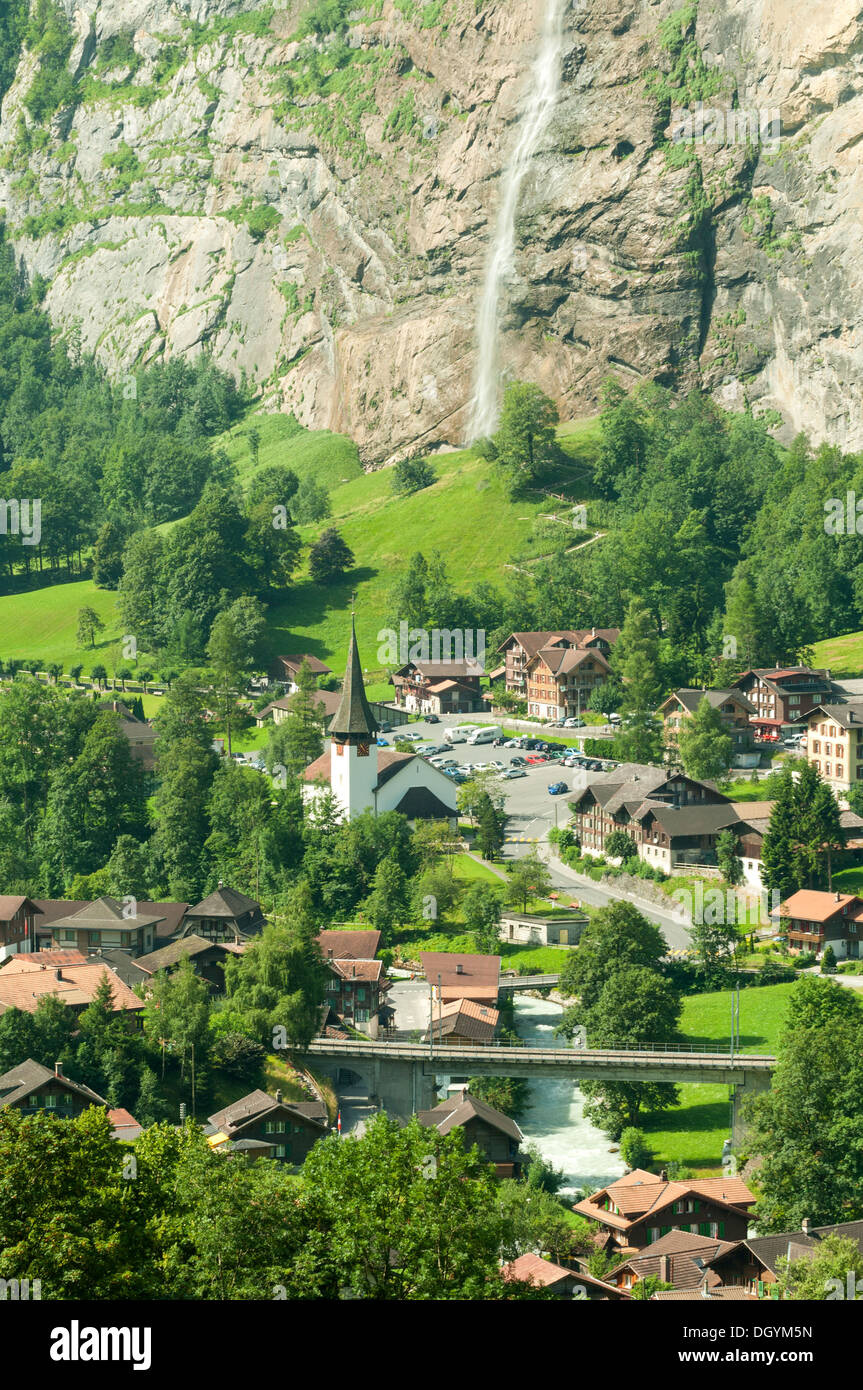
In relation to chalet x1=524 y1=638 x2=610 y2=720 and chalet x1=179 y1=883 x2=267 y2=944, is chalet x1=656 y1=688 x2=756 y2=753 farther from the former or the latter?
chalet x1=179 y1=883 x2=267 y2=944

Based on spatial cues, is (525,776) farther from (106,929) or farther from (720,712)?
(106,929)

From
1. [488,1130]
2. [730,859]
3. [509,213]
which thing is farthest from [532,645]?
[509,213]

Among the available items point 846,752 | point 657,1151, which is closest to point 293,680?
point 846,752

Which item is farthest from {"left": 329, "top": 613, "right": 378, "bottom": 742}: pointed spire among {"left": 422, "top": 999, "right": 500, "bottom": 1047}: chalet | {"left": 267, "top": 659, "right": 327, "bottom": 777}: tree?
{"left": 422, "top": 999, "right": 500, "bottom": 1047}: chalet

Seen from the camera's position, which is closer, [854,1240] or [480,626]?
[854,1240]

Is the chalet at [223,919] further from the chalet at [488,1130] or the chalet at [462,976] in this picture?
the chalet at [488,1130]

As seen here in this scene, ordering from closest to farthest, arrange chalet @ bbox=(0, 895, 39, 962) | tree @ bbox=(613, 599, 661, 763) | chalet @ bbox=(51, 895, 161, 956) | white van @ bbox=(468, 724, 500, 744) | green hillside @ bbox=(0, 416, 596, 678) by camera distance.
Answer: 1. chalet @ bbox=(51, 895, 161, 956)
2. chalet @ bbox=(0, 895, 39, 962)
3. tree @ bbox=(613, 599, 661, 763)
4. white van @ bbox=(468, 724, 500, 744)
5. green hillside @ bbox=(0, 416, 596, 678)
